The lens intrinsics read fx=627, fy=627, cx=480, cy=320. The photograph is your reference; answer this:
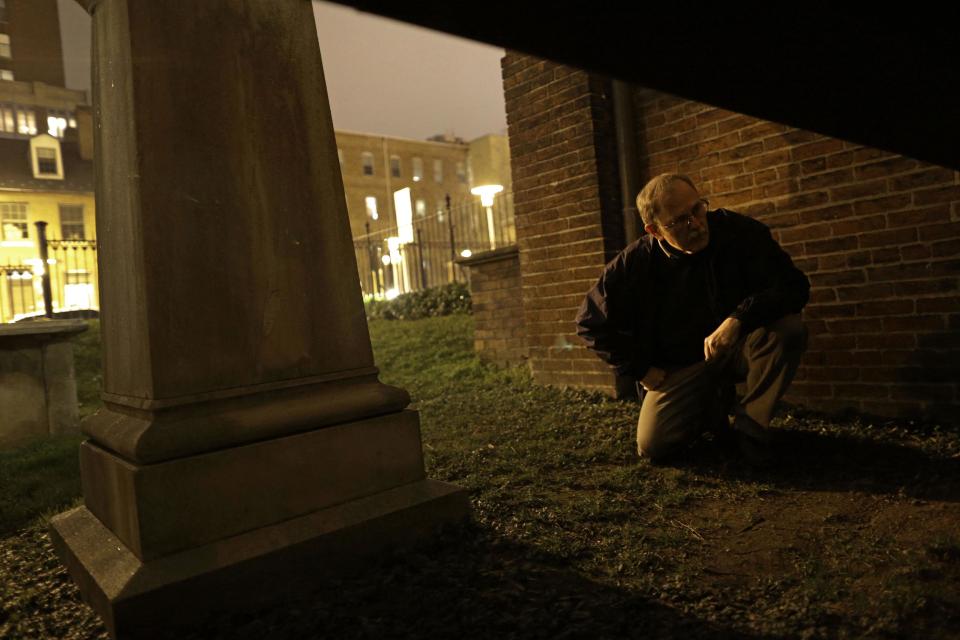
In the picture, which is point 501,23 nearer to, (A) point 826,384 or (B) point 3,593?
(B) point 3,593

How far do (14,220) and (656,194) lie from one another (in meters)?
30.0

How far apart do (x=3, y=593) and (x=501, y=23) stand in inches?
99.3

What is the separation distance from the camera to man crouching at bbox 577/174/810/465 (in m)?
2.93

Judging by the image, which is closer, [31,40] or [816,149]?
[816,149]

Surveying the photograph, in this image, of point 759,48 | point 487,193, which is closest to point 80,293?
point 487,193

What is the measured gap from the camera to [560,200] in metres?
4.72

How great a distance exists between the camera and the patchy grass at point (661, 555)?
164 cm

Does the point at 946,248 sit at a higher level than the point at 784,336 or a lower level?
higher

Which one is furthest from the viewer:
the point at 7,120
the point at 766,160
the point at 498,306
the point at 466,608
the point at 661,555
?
the point at 7,120

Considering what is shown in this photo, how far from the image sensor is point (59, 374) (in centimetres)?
513

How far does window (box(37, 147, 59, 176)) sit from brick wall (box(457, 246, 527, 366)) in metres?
28.1

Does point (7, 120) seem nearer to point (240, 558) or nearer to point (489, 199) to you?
point (489, 199)

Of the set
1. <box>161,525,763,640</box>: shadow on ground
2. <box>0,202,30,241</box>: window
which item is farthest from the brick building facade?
<box>0,202,30,241</box>: window

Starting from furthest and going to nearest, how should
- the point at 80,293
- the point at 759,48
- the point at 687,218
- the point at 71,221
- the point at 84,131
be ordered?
the point at 84,131
the point at 71,221
the point at 80,293
the point at 687,218
the point at 759,48
